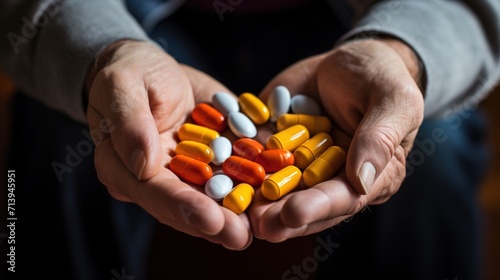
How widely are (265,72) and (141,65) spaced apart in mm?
357

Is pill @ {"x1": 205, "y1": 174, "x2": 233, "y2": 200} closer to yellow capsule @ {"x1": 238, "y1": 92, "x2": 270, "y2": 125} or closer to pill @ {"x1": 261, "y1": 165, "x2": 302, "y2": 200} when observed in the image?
pill @ {"x1": 261, "y1": 165, "x2": 302, "y2": 200}

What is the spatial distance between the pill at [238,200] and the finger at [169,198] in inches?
1.7

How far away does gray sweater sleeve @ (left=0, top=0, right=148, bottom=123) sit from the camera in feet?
3.30

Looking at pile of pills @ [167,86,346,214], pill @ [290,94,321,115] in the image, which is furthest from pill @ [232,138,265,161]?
pill @ [290,94,321,115]

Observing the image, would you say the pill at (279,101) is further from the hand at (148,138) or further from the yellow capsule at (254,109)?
the hand at (148,138)

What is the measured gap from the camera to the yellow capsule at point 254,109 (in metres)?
0.99

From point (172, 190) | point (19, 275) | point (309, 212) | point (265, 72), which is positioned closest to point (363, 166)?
point (309, 212)

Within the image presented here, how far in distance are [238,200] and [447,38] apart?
542mm

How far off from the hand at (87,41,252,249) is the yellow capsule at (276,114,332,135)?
0.50 feet

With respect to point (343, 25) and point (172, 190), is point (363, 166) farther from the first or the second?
point (343, 25)

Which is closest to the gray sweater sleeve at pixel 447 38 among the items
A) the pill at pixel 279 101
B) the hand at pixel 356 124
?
the hand at pixel 356 124

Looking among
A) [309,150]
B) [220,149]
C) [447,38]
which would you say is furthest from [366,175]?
[447,38]

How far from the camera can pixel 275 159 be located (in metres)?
0.87

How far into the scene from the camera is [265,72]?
120cm
